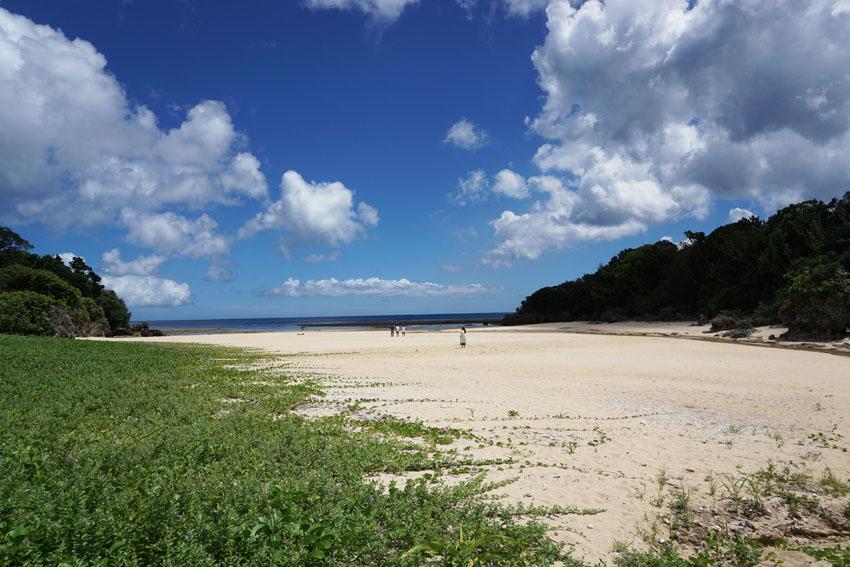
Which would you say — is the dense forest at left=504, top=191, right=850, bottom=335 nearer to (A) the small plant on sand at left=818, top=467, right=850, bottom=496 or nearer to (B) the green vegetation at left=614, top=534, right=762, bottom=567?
(A) the small plant on sand at left=818, top=467, right=850, bottom=496

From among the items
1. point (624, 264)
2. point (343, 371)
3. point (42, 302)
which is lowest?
point (343, 371)

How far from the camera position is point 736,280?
204ft

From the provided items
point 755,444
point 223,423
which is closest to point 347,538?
point 223,423

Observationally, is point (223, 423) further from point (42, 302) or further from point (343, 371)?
point (42, 302)

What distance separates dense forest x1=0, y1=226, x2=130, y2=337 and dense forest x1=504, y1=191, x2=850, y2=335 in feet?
198

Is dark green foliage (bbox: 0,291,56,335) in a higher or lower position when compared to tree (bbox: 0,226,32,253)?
lower

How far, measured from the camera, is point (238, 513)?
4.41 m

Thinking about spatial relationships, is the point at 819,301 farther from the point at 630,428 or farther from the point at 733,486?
the point at 733,486

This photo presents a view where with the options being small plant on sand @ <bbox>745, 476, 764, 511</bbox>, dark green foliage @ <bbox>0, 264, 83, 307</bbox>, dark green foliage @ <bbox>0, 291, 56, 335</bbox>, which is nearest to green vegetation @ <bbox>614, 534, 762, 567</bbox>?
small plant on sand @ <bbox>745, 476, 764, 511</bbox>

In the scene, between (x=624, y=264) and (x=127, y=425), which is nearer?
(x=127, y=425)

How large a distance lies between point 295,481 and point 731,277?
245ft

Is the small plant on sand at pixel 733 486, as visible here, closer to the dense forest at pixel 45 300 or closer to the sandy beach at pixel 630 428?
the sandy beach at pixel 630 428

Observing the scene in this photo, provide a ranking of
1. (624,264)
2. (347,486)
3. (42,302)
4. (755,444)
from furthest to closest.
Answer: (624,264) → (42,302) → (755,444) → (347,486)

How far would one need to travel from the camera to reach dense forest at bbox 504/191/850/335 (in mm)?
31234
